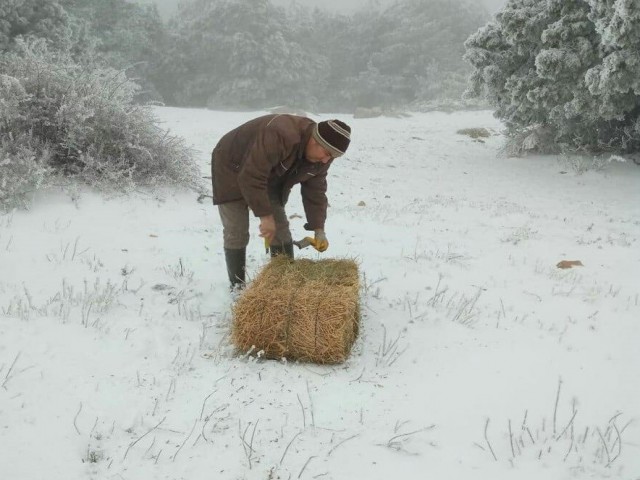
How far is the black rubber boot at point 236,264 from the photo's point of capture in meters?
4.47

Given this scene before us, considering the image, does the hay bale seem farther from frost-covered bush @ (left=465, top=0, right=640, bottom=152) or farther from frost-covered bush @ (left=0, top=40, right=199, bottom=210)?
frost-covered bush @ (left=465, top=0, right=640, bottom=152)

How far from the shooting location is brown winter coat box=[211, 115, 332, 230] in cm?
378

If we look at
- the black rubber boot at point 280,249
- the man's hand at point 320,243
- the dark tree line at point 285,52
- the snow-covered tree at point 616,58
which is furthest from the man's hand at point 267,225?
the dark tree line at point 285,52

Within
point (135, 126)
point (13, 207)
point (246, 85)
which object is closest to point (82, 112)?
point (135, 126)

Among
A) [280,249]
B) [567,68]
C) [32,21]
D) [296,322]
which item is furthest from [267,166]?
[32,21]

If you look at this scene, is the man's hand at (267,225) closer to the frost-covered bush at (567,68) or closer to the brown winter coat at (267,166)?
the brown winter coat at (267,166)

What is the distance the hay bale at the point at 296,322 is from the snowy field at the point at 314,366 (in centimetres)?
11

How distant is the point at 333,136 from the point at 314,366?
→ 5.63 feet

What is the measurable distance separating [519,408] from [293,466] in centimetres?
149

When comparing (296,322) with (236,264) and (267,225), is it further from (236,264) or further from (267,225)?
(236,264)

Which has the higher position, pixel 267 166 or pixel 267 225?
pixel 267 166

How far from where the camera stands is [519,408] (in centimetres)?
307

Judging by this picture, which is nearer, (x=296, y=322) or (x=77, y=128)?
(x=296, y=322)

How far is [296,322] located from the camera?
11.2 ft
